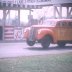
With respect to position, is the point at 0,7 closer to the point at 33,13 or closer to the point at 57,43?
the point at 33,13

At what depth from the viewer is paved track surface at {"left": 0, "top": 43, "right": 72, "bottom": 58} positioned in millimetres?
5709

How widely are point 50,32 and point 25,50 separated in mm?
1053

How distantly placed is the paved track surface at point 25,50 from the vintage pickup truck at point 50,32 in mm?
98

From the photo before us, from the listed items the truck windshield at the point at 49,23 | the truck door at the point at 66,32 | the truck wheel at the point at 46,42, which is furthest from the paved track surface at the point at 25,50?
the truck windshield at the point at 49,23

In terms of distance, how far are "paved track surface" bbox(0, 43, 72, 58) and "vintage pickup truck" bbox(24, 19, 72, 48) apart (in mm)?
98

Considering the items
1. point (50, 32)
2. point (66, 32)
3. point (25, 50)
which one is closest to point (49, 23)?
Answer: point (50, 32)

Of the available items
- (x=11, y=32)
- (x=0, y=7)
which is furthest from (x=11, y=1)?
(x=11, y=32)

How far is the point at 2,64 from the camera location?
5523 mm

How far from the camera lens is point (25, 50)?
590 centimetres

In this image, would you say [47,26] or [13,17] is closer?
[13,17]

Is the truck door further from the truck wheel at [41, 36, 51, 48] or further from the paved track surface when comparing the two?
the truck wheel at [41, 36, 51, 48]

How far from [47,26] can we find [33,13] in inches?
44.2

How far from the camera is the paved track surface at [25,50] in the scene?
18.7ft

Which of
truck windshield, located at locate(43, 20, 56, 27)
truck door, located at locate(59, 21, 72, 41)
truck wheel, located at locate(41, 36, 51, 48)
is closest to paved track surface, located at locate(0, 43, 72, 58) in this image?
truck wheel, located at locate(41, 36, 51, 48)
